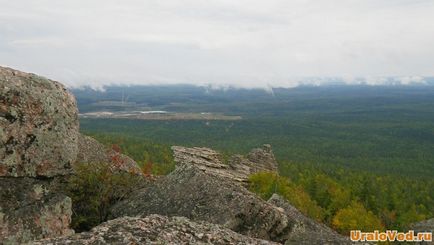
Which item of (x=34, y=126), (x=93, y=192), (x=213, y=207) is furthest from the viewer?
(x=93, y=192)

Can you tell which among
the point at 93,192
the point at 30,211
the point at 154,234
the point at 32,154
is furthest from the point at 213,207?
the point at 32,154

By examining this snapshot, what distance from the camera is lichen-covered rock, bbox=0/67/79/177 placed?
1777cm

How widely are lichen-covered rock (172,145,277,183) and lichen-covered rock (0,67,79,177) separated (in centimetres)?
2656

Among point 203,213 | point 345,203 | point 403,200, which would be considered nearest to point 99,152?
point 203,213

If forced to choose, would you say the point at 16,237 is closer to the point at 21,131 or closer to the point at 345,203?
the point at 21,131

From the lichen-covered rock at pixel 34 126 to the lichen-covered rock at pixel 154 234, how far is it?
512 centimetres

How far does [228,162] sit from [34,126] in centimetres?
A: 5657

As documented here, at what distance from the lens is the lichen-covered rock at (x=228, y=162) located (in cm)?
5769

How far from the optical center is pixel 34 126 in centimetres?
1842

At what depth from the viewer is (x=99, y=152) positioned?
98.8 feet

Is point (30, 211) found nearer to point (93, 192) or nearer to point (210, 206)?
point (93, 192)

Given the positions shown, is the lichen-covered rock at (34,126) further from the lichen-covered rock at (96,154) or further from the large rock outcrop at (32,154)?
the lichen-covered rock at (96,154)

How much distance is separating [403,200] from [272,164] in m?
32.4

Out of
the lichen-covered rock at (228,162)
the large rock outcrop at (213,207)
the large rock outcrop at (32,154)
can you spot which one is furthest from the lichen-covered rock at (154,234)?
the lichen-covered rock at (228,162)
